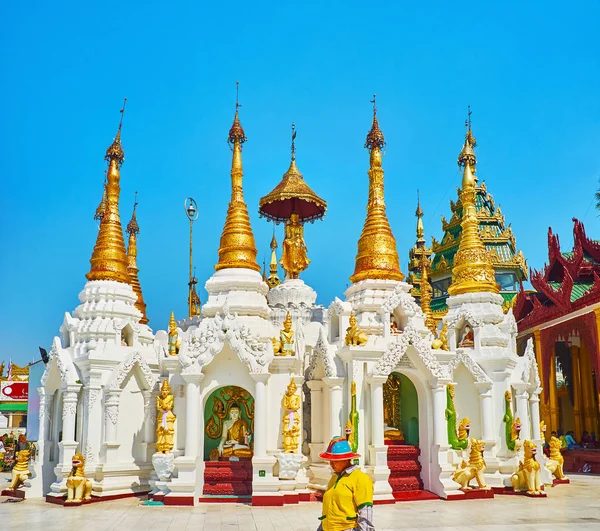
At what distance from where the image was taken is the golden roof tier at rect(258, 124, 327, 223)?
806 inches

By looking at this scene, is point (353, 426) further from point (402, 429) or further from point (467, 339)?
point (467, 339)

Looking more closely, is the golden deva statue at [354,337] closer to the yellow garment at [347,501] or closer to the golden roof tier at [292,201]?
the golden roof tier at [292,201]

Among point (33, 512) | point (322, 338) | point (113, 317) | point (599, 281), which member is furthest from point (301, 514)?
point (599, 281)

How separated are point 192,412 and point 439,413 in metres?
5.46

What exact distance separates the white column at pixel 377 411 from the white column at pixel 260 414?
7.56 feet

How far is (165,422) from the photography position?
48.9 feet

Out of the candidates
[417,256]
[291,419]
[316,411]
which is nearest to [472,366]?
[316,411]

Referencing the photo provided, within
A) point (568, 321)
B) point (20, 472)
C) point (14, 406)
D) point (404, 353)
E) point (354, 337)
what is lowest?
point (20, 472)

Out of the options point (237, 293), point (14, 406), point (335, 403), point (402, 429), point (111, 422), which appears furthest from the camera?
point (14, 406)

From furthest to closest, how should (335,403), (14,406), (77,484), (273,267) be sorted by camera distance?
(14,406) → (273,267) → (335,403) → (77,484)

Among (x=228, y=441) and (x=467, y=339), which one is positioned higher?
(x=467, y=339)

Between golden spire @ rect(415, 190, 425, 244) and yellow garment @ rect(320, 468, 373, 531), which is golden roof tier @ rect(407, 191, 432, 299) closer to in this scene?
golden spire @ rect(415, 190, 425, 244)

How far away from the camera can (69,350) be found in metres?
17.4

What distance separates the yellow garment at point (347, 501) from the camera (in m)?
6.31
